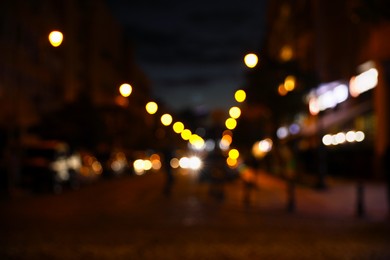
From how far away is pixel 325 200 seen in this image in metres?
24.2

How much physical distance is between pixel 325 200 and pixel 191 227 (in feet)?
31.5

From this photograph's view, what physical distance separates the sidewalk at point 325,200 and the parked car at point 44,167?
23.3ft

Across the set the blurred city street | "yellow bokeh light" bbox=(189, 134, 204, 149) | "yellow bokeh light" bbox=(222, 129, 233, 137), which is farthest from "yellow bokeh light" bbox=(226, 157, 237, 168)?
"yellow bokeh light" bbox=(189, 134, 204, 149)

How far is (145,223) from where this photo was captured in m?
16.6

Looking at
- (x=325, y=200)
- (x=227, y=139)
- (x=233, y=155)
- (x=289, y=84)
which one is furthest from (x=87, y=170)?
(x=227, y=139)

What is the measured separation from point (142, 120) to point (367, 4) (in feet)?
215

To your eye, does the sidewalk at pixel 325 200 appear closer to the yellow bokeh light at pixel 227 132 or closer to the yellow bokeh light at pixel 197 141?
the yellow bokeh light at pixel 227 132

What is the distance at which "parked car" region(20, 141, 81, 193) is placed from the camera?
92.0 feet

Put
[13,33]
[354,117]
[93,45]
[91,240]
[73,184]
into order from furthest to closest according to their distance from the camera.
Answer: [93,45] → [13,33] → [354,117] → [73,184] → [91,240]

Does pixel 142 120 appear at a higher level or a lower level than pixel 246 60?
higher

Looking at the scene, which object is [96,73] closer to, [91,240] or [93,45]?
[93,45]

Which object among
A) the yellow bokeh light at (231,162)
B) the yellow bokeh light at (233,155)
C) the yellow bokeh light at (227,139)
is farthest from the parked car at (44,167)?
the yellow bokeh light at (227,139)

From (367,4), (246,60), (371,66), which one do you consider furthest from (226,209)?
(371,66)

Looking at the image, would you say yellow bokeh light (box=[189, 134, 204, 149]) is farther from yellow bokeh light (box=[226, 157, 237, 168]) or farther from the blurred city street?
the blurred city street
